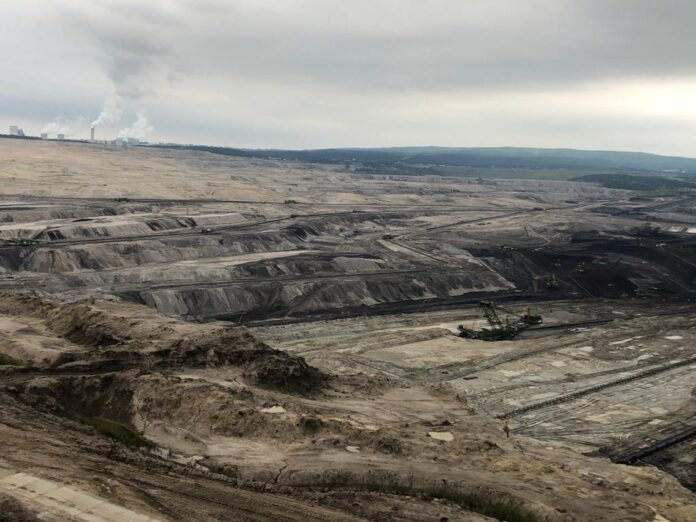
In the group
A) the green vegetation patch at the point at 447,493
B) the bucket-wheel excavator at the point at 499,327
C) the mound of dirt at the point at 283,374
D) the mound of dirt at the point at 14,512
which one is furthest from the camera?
the bucket-wheel excavator at the point at 499,327

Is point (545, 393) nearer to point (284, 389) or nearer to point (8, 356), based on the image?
point (284, 389)

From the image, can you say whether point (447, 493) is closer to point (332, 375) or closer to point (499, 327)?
point (332, 375)

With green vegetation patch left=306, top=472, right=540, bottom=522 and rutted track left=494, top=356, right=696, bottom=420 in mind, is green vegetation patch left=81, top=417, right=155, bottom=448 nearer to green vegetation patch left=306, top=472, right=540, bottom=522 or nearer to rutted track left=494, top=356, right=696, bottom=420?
green vegetation patch left=306, top=472, right=540, bottom=522

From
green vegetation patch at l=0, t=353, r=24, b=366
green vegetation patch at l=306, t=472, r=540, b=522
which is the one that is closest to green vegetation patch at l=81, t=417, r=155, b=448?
green vegetation patch at l=0, t=353, r=24, b=366

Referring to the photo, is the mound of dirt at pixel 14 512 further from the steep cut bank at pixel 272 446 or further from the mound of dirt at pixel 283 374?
the mound of dirt at pixel 283 374

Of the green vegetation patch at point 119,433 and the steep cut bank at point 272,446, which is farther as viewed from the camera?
the green vegetation patch at point 119,433

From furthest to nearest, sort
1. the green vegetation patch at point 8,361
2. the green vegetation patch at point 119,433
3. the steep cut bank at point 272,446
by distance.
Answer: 1. the green vegetation patch at point 8,361
2. the green vegetation patch at point 119,433
3. the steep cut bank at point 272,446

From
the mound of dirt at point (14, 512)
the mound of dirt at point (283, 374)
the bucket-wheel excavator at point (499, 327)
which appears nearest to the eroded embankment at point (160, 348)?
the mound of dirt at point (283, 374)
